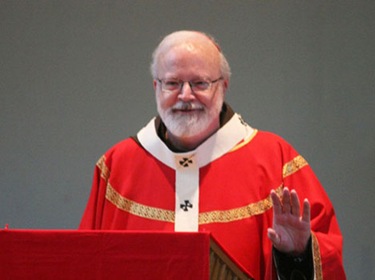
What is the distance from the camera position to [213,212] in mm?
2910

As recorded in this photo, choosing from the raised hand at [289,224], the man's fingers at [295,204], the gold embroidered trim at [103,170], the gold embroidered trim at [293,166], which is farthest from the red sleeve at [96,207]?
the man's fingers at [295,204]

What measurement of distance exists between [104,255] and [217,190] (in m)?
1.04

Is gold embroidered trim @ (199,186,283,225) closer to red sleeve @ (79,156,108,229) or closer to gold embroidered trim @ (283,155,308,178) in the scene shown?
gold embroidered trim @ (283,155,308,178)

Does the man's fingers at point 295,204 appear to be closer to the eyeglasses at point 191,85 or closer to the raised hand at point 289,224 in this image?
the raised hand at point 289,224

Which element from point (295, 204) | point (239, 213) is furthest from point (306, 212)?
point (239, 213)

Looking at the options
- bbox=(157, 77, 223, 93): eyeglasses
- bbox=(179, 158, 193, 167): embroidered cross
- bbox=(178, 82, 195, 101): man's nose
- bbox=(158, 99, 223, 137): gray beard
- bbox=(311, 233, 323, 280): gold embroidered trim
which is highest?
bbox=(157, 77, 223, 93): eyeglasses

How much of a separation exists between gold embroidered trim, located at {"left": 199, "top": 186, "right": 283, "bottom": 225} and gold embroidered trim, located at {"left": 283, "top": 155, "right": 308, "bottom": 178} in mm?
68

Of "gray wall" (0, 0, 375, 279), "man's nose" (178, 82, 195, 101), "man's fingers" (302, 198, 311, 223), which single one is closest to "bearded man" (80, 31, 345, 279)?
"man's nose" (178, 82, 195, 101)

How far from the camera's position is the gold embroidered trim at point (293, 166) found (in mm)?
2898

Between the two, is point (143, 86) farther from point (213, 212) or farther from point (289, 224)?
point (289, 224)

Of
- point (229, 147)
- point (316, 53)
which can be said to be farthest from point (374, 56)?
point (229, 147)

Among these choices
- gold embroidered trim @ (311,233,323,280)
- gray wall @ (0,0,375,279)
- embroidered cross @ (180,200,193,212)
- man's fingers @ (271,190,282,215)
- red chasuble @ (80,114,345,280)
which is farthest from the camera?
gray wall @ (0,0,375,279)

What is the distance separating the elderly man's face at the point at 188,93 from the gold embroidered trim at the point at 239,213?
0.33 meters

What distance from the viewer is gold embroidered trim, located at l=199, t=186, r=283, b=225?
9.37 feet
